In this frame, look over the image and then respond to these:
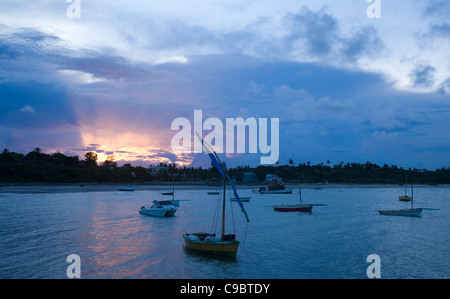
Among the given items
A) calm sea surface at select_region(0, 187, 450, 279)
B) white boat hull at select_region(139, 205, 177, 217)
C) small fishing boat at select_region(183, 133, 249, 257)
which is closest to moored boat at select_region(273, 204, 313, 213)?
calm sea surface at select_region(0, 187, 450, 279)

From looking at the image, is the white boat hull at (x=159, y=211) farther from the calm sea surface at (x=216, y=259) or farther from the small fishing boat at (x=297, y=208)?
the small fishing boat at (x=297, y=208)

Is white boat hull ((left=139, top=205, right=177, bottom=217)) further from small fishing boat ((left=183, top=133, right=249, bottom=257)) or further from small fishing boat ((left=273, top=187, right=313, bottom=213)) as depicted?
small fishing boat ((left=183, top=133, right=249, bottom=257))

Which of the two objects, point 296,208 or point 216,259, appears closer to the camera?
point 216,259

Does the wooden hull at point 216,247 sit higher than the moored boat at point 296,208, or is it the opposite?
the wooden hull at point 216,247

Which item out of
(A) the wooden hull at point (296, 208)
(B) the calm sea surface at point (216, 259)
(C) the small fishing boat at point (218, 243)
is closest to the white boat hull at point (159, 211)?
(B) the calm sea surface at point (216, 259)

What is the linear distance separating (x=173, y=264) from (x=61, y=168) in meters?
127

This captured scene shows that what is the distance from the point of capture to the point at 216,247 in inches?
1010

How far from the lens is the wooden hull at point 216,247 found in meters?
25.3

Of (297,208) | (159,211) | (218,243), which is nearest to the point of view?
(218,243)

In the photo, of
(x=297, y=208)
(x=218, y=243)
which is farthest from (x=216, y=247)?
(x=297, y=208)

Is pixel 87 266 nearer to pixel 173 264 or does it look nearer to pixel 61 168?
pixel 173 264

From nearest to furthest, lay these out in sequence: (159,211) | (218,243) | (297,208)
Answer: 1. (218,243)
2. (159,211)
3. (297,208)

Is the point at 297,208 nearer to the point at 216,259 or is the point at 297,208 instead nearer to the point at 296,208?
the point at 296,208

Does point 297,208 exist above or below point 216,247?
below
